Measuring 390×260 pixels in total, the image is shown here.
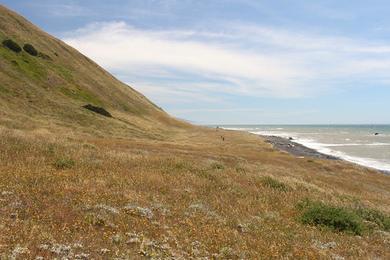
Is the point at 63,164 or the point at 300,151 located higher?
the point at 63,164

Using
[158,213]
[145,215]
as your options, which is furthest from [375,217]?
[145,215]

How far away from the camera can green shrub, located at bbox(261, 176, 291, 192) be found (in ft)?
72.1

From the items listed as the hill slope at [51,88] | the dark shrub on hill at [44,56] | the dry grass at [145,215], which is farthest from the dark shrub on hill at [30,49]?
the dry grass at [145,215]

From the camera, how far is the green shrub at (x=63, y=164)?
19.2m

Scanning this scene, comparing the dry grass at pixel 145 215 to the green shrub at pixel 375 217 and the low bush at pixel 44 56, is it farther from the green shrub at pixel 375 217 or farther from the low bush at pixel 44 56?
the low bush at pixel 44 56

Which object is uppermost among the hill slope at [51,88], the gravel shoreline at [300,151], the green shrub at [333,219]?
the hill slope at [51,88]

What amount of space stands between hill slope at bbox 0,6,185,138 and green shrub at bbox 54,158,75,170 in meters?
25.8

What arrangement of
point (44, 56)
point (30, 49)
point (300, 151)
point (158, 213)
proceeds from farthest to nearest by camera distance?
point (44, 56) < point (300, 151) < point (30, 49) < point (158, 213)

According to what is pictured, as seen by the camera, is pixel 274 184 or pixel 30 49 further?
pixel 30 49

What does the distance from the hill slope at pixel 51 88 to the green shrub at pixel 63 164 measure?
2575 cm

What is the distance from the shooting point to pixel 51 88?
72.9m

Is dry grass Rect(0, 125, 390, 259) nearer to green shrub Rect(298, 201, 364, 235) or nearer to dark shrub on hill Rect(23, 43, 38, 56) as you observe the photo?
green shrub Rect(298, 201, 364, 235)

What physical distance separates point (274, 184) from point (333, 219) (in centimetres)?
691

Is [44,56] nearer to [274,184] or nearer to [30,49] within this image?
[30,49]
